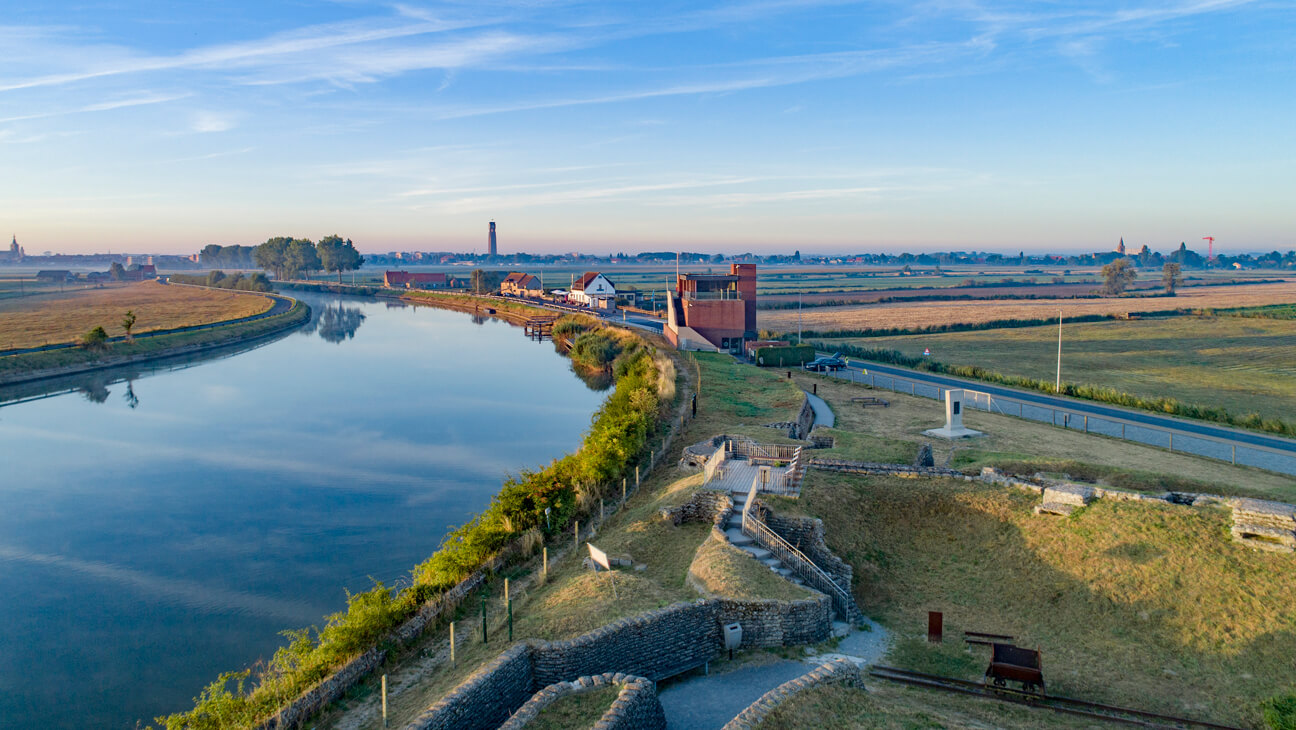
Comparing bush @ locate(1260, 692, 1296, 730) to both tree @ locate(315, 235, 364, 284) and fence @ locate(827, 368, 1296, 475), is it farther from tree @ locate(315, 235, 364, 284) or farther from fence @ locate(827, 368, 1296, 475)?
tree @ locate(315, 235, 364, 284)

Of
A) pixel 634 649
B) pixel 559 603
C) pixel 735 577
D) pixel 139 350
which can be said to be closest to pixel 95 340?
pixel 139 350

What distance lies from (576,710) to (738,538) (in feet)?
25.7

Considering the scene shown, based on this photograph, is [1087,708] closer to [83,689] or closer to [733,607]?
[733,607]

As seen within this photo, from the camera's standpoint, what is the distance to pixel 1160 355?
62000mm

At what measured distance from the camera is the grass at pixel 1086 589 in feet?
45.5

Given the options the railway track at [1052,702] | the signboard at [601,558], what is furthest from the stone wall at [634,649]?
the signboard at [601,558]

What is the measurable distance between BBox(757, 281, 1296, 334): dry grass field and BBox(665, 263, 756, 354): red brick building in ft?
55.6

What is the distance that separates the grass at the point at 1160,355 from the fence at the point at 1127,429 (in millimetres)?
9379

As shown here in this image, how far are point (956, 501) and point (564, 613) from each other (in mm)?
11367

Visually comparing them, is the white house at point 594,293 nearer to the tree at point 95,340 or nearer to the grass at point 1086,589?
the tree at point 95,340

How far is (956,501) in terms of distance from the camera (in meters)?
20.6

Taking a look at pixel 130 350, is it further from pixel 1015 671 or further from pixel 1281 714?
pixel 1281 714

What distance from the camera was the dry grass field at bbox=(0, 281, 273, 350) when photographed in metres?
75.0

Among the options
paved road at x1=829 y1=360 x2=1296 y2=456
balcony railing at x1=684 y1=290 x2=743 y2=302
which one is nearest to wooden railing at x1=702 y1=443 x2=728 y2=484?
paved road at x1=829 y1=360 x2=1296 y2=456
